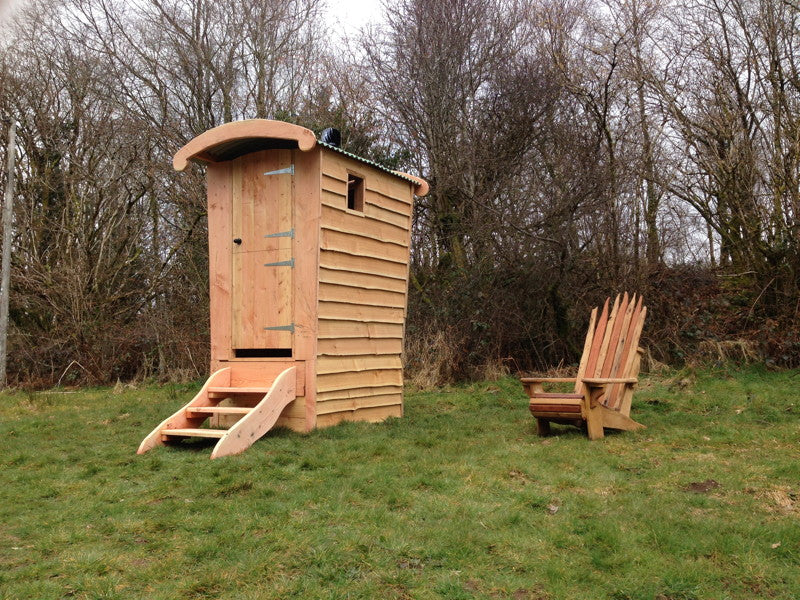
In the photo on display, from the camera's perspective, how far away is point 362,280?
7266 mm

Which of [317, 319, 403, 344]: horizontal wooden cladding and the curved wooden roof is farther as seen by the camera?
[317, 319, 403, 344]: horizontal wooden cladding

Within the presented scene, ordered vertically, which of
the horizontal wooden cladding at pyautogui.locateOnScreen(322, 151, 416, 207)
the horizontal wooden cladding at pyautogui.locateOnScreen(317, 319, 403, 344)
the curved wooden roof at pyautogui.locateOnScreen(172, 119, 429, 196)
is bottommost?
the horizontal wooden cladding at pyautogui.locateOnScreen(317, 319, 403, 344)

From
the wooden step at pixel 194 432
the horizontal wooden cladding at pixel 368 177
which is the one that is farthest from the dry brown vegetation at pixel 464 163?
the wooden step at pixel 194 432

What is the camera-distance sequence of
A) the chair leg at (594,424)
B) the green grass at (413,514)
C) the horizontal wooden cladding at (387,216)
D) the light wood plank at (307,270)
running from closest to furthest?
the green grass at (413,514) → the chair leg at (594,424) → the light wood plank at (307,270) → the horizontal wooden cladding at (387,216)

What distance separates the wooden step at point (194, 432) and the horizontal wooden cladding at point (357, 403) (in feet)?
3.64

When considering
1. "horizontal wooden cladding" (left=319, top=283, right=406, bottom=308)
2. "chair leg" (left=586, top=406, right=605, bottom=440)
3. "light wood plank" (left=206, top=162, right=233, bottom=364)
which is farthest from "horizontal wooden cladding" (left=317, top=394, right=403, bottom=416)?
"chair leg" (left=586, top=406, right=605, bottom=440)

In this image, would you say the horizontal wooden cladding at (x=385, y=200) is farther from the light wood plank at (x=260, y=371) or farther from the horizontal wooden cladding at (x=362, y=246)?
the light wood plank at (x=260, y=371)

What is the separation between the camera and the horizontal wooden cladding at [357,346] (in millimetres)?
6684

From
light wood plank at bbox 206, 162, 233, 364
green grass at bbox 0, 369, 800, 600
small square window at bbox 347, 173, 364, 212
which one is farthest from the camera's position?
small square window at bbox 347, 173, 364, 212

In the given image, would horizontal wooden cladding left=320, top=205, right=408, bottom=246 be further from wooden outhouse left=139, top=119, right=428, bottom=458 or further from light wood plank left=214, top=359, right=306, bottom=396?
light wood plank left=214, top=359, right=306, bottom=396

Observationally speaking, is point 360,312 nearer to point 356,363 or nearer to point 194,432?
point 356,363

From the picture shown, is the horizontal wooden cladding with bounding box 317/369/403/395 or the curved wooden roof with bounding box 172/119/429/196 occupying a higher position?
the curved wooden roof with bounding box 172/119/429/196

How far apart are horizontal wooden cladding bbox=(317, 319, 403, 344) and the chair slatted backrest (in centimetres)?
216

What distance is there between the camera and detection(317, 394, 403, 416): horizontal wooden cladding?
6.64m
